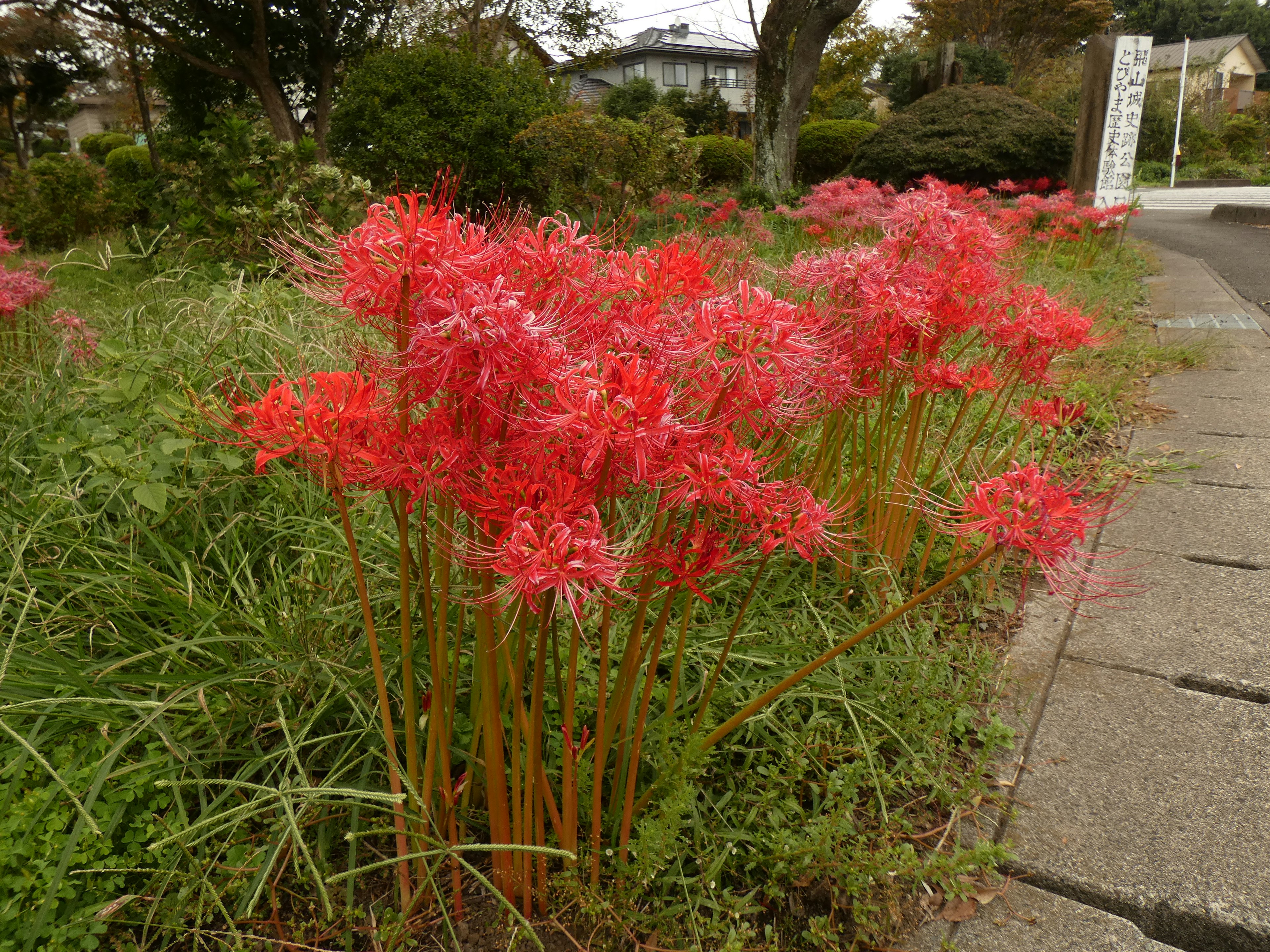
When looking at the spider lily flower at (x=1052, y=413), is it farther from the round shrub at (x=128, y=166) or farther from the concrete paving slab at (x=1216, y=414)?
the round shrub at (x=128, y=166)

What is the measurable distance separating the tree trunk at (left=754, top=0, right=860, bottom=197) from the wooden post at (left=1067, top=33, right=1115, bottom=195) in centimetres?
378

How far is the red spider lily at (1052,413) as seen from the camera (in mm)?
2400

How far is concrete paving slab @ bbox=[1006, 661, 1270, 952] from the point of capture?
160 centimetres

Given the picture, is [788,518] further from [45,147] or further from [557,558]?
[45,147]

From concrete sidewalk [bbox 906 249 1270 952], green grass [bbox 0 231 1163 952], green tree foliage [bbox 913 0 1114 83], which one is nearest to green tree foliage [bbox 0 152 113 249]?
green grass [bbox 0 231 1163 952]

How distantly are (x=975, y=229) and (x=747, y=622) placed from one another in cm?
130

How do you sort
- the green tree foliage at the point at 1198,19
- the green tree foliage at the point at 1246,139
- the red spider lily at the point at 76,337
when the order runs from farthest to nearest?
the green tree foliage at the point at 1198,19
the green tree foliage at the point at 1246,139
the red spider lily at the point at 76,337

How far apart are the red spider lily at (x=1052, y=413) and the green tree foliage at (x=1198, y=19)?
68501mm

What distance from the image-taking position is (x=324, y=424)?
3.84 feet

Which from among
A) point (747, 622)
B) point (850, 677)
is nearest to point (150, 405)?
point (747, 622)

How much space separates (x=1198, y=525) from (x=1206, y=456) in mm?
856

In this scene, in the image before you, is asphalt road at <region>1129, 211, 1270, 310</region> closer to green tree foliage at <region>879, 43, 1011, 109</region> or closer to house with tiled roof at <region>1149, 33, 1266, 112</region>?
green tree foliage at <region>879, 43, 1011, 109</region>

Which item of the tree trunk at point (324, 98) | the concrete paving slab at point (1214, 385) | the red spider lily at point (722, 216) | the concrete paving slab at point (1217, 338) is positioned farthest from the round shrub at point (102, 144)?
the concrete paving slab at point (1214, 385)

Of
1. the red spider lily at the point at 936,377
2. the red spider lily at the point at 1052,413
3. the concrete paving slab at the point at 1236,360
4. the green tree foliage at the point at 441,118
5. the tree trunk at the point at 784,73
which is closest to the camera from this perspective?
the red spider lily at the point at 936,377
